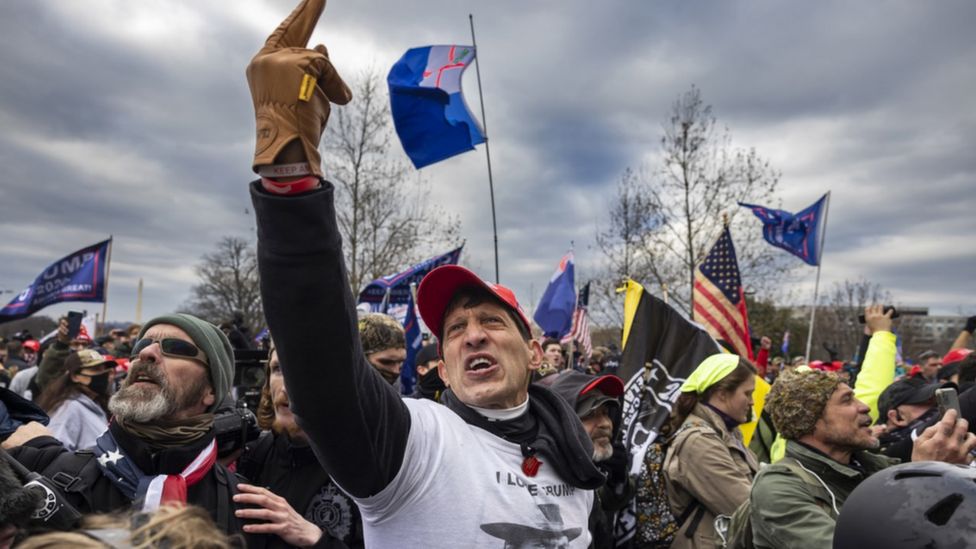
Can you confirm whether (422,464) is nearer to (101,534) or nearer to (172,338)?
(101,534)

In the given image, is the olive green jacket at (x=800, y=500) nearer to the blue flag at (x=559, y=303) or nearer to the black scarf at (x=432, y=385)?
the black scarf at (x=432, y=385)

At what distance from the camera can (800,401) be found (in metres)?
3.52

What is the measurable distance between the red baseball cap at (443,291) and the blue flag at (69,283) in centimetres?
1015

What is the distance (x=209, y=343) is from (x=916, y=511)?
2.51m

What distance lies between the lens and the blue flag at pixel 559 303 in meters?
10.6

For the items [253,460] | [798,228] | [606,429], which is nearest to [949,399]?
[606,429]

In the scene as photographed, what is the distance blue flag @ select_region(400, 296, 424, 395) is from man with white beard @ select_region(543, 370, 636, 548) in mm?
3868

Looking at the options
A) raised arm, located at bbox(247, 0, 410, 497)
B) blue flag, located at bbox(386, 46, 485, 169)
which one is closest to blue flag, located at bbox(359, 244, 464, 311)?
blue flag, located at bbox(386, 46, 485, 169)

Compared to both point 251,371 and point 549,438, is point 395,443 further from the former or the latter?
point 251,371

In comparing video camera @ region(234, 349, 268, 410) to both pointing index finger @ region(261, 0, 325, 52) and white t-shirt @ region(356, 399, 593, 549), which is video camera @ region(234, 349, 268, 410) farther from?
pointing index finger @ region(261, 0, 325, 52)

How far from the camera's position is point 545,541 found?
1.85 meters

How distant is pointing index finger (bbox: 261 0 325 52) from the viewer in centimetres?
134

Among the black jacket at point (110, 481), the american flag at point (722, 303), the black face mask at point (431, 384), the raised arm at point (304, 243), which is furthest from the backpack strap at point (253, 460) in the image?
the american flag at point (722, 303)

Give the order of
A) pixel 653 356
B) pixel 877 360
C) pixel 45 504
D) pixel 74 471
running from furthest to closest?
pixel 653 356
pixel 877 360
pixel 74 471
pixel 45 504
